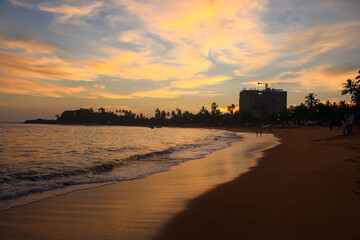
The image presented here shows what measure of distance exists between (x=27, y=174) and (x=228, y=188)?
7.56m

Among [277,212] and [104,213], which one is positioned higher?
[277,212]

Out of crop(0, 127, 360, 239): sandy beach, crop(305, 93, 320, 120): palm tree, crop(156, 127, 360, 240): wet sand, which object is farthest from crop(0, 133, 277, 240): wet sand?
crop(305, 93, 320, 120): palm tree

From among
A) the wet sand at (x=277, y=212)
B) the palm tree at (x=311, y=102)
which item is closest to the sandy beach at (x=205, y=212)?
the wet sand at (x=277, y=212)

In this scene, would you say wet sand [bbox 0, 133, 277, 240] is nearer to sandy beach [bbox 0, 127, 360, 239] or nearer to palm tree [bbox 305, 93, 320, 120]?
sandy beach [bbox 0, 127, 360, 239]

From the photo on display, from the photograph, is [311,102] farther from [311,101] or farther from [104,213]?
[104,213]

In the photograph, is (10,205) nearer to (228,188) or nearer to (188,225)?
(188,225)

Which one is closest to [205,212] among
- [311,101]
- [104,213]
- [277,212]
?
[277,212]

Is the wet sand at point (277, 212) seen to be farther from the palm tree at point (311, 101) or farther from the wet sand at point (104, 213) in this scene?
the palm tree at point (311, 101)

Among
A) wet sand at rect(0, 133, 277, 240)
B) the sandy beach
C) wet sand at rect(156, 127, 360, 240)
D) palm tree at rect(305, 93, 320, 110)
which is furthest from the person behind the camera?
palm tree at rect(305, 93, 320, 110)

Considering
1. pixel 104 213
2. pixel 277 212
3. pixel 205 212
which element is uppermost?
pixel 277 212

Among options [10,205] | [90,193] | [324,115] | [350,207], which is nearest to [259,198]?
[350,207]

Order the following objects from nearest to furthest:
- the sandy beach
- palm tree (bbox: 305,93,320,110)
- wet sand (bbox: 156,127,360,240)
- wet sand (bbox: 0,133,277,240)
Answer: wet sand (bbox: 156,127,360,240), the sandy beach, wet sand (bbox: 0,133,277,240), palm tree (bbox: 305,93,320,110)

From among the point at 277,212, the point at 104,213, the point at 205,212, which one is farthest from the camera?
the point at 104,213

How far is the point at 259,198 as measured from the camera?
5.40 m
